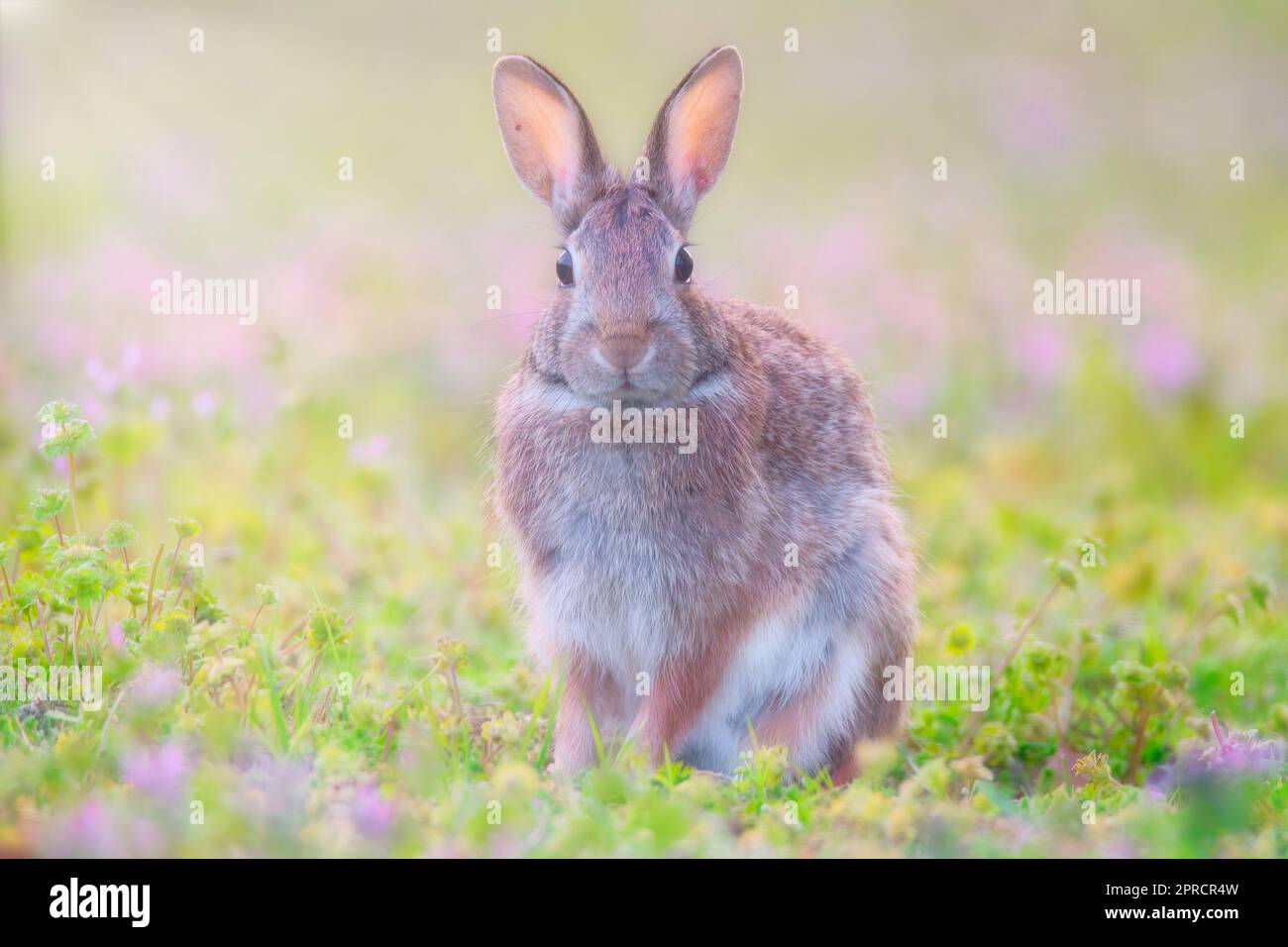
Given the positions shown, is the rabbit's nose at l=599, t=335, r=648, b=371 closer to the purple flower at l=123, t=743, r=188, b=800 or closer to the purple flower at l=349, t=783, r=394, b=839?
the purple flower at l=349, t=783, r=394, b=839

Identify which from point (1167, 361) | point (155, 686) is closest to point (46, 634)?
point (155, 686)

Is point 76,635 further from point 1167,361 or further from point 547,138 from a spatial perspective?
point 1167,361

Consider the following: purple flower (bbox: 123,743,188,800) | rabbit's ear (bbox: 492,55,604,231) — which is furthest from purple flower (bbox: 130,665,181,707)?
rabbit's ear (bbox: 492,55,604,231)

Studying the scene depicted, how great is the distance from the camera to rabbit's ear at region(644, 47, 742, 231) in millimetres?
5195

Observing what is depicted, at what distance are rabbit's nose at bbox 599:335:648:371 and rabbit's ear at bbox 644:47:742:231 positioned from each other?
2.53 ft

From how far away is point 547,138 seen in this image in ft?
17.4

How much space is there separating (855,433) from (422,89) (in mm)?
10404

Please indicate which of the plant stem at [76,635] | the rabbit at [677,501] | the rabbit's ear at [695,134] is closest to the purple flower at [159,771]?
the plant stem at [76,635]

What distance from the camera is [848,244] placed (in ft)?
40.3

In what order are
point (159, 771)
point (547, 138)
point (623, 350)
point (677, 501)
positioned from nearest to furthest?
point (159, 771)
point (623, 350)
point (677, 501)
point (547, 138)

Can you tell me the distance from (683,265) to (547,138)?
2.38 ft

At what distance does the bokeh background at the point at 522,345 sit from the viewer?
424 centimetres
